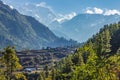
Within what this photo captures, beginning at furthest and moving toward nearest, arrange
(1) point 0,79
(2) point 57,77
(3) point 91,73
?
(2) point 57,77, (1) point 0,79, (3) point 91,73

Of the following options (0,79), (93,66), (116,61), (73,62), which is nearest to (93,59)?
(93,66)

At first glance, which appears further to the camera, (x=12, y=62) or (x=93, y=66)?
(x=12, y=62)

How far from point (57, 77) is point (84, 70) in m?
114

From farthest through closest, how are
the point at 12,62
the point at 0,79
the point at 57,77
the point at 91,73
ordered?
1. the point at 57,77
2. the point at 0,79
3. the point at 12,62
4. the point at 91,73

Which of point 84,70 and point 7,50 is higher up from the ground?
point 7,50

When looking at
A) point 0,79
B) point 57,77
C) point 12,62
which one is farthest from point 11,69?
point 57,77

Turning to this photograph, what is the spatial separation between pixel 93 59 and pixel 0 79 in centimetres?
3389

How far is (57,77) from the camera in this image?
176375 millimetres

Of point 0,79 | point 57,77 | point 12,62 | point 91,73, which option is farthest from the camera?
point 57,77

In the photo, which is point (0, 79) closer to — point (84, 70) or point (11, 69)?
point (11, 69)

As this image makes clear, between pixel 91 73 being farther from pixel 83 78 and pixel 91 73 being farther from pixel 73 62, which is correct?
pixel 73 62

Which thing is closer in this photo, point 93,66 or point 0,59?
point 93,66

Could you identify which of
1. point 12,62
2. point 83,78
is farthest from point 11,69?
point 83,78

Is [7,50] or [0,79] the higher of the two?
[7,50]
